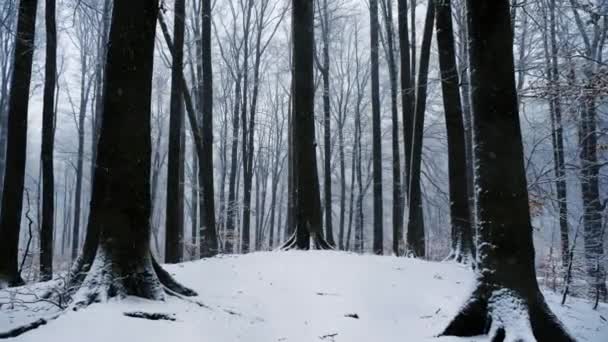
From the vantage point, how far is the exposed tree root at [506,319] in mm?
3368

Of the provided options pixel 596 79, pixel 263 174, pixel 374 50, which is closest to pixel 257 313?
pixel 596 79

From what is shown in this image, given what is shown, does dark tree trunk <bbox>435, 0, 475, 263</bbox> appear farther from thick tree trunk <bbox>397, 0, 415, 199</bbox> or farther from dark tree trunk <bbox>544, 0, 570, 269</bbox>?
thick tree trunk <bbox>397, 0, 415, 199</bbox>

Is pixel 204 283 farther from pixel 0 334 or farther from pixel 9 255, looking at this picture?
pixel 9 255

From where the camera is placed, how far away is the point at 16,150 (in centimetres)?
714

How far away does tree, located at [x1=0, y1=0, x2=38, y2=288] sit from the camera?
670 centimetres

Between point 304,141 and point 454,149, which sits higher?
point 304,141

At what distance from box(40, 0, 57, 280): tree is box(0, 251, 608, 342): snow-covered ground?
14.6ft

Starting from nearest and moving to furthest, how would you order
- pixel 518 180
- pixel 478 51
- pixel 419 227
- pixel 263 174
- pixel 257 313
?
1. pixel 518 180
2. pixel 478 51
3. pixel 257 313
4. pixel 419 227
5. pixel 263 174

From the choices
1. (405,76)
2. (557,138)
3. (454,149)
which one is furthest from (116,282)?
(557,138)

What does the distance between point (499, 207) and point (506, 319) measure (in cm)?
102

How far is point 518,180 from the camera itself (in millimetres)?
3773

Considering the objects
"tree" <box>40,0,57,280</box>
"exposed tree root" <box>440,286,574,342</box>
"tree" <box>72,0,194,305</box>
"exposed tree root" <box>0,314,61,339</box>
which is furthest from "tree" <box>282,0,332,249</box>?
"tree" <box>40,0,57,280</box>

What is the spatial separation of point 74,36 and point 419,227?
2263 centimetres

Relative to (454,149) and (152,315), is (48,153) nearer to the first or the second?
(152,315)
